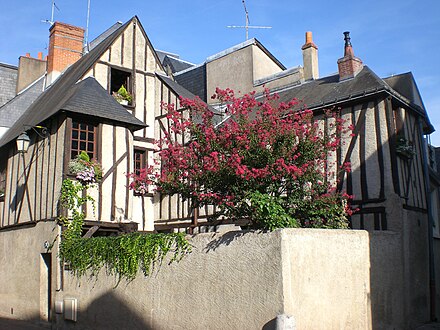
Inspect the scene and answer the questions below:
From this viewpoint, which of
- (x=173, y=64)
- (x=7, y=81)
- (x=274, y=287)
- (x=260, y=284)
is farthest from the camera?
(x=173, y=64)

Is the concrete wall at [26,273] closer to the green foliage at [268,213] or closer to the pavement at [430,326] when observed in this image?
the green foliage at [268,213]

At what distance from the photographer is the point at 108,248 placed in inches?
326

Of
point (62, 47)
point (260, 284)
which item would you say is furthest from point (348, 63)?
point (62, 47)

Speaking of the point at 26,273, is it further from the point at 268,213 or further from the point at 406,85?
the point at 406,85

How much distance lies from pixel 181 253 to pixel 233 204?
1146mm

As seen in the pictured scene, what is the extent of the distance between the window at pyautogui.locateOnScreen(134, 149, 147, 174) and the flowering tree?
5.03m

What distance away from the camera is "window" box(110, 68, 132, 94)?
1248 centimetres

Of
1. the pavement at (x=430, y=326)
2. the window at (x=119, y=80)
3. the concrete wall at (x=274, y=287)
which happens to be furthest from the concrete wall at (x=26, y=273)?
the pavement at (x=430, y=326)

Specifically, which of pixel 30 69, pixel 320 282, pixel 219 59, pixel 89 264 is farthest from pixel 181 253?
pixel 30 69

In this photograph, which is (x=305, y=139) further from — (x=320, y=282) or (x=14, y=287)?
(x=14, y=287)

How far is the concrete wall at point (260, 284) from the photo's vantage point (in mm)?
5824

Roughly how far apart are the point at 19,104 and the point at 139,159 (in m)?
4.99

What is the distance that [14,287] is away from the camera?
11086mm

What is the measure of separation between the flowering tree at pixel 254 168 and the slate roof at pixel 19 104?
347 inches
